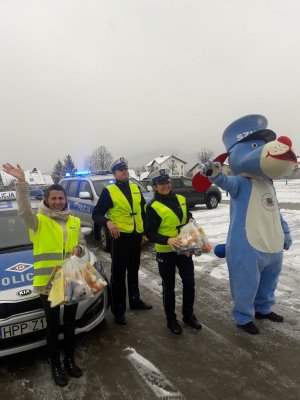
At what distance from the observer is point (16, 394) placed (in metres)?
2.87

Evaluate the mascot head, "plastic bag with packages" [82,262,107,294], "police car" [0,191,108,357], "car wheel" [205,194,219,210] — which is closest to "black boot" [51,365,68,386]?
"police car" [0,191,108,357]

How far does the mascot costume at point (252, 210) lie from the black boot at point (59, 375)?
1880 millimetres

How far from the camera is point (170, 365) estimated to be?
3.19 m

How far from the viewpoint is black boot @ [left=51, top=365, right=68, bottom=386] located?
116 inches

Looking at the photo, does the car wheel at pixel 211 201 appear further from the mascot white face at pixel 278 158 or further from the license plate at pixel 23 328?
the license plate at pixel 23 328

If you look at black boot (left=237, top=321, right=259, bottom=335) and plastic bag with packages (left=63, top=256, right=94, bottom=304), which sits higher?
plastic bag with packages (left=63, top=256, right=94, bottom=304)

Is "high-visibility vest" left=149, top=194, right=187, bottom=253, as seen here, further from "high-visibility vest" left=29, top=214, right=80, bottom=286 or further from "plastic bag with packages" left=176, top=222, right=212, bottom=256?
"high-visibility vest" left=29, top=214, right=80, bottom=286

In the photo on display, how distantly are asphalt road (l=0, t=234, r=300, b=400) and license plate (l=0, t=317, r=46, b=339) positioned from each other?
40 cm

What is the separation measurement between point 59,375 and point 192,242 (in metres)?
1.69

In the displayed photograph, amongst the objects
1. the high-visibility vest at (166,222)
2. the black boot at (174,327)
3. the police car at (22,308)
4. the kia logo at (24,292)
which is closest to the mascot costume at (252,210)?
the high-visibility vest at (166,222)

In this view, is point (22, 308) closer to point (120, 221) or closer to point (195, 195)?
point (120, 221)

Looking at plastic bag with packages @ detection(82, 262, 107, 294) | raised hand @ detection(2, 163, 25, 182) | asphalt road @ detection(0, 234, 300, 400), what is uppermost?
raised hand @ detection(2, 163, 25, 182)

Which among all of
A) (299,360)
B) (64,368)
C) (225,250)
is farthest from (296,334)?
(64,368)

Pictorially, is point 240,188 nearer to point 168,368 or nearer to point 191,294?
point 191,294
